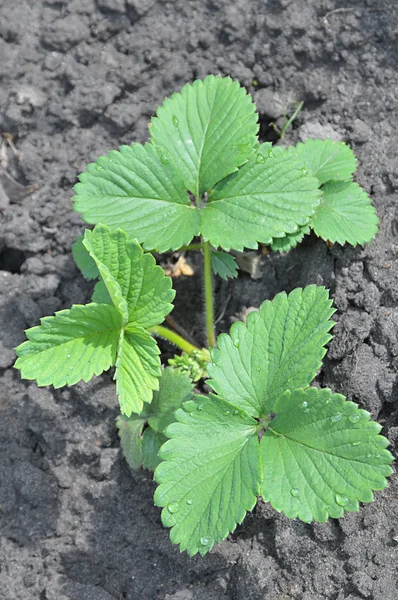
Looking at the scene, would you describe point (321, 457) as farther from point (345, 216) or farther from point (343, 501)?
point (345, 216)

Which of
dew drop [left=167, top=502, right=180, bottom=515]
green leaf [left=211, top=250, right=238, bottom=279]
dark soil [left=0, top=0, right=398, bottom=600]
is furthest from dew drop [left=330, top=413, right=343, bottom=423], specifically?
green leaf [left=211, top=250, right=238, bottom=279]

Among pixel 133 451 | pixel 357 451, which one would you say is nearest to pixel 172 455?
pixel 133 451

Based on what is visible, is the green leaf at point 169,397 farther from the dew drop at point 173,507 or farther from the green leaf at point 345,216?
the green leaf at point 345,216

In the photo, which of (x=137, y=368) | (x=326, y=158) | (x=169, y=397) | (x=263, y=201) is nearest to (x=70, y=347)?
(x=137, y=368)

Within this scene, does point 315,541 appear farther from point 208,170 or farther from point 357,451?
point 208,170

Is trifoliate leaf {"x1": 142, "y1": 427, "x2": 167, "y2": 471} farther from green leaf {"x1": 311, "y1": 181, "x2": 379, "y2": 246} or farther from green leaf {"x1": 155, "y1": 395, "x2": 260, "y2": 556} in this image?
green leaf {"x1": 311, "y1": 181, "x2": 379, "y2": 246}

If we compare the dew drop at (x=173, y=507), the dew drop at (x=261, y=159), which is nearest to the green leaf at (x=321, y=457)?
the dew drop at (x=173, y=507)
